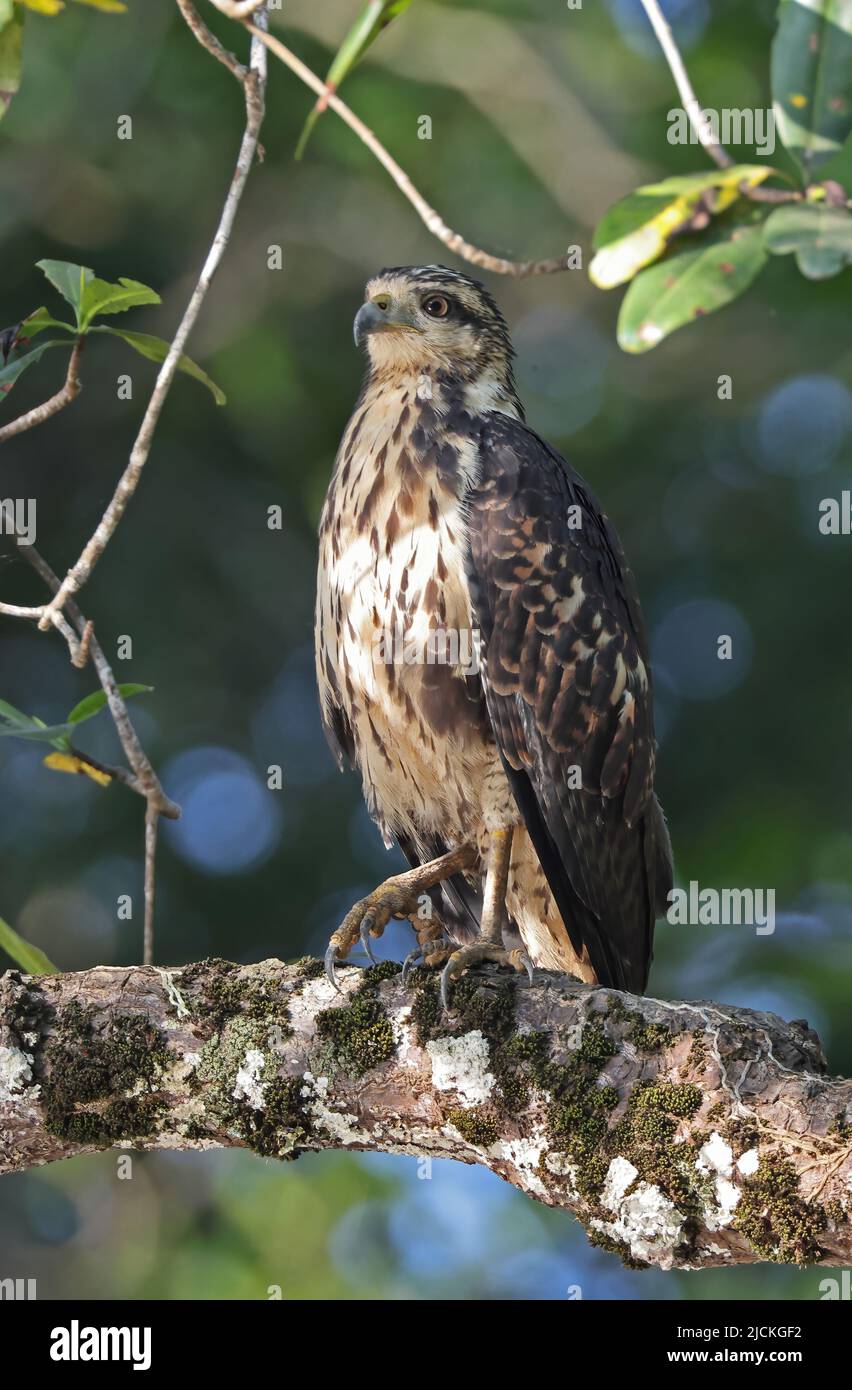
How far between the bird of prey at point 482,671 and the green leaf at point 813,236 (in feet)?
6.81

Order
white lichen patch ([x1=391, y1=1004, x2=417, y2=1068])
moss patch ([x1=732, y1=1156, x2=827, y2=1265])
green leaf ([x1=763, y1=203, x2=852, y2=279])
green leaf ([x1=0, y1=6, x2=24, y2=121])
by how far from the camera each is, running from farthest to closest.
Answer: white lichen patch ([x1=391, y1=1004, x2=417, y2=1068])
moss patch ([x1=732, y1=1156, x2=827, y2=1265])
green leaf ([x1=0, y1=6, x2=24, y2=121])
green leaf ([x1=763, y1=203, x2=852, y2=279])

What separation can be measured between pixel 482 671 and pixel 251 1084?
3.98 ft

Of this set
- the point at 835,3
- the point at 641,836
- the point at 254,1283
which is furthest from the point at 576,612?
the point at 254,1283

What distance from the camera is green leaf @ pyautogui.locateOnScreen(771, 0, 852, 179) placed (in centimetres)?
166

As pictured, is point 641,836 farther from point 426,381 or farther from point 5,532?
point 5,532

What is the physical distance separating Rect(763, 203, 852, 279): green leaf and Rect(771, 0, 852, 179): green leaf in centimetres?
8

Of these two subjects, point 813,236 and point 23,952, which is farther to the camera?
point 23,952

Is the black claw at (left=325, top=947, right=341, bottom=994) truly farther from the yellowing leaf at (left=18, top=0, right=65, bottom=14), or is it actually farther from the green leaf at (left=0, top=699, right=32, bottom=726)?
the yellowing leaf at (left=18, top=0, right=65, bottom=14)

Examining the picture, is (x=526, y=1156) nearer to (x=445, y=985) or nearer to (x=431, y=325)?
(x=445, y=985)

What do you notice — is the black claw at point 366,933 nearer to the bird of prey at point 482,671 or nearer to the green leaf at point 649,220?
the bird of prey at point 482,671

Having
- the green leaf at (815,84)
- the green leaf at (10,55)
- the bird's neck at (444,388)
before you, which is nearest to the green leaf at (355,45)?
the green leaf at (815,84)

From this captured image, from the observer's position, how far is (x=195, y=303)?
2.28 m

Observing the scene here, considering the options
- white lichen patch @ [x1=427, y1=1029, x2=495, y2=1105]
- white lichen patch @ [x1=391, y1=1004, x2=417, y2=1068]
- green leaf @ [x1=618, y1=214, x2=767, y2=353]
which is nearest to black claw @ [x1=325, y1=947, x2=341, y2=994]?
white lichen patch @ [x1=391, y1=1004, x2=417, y2=1068]

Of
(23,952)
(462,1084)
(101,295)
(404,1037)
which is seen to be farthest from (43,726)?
(462,1084)
